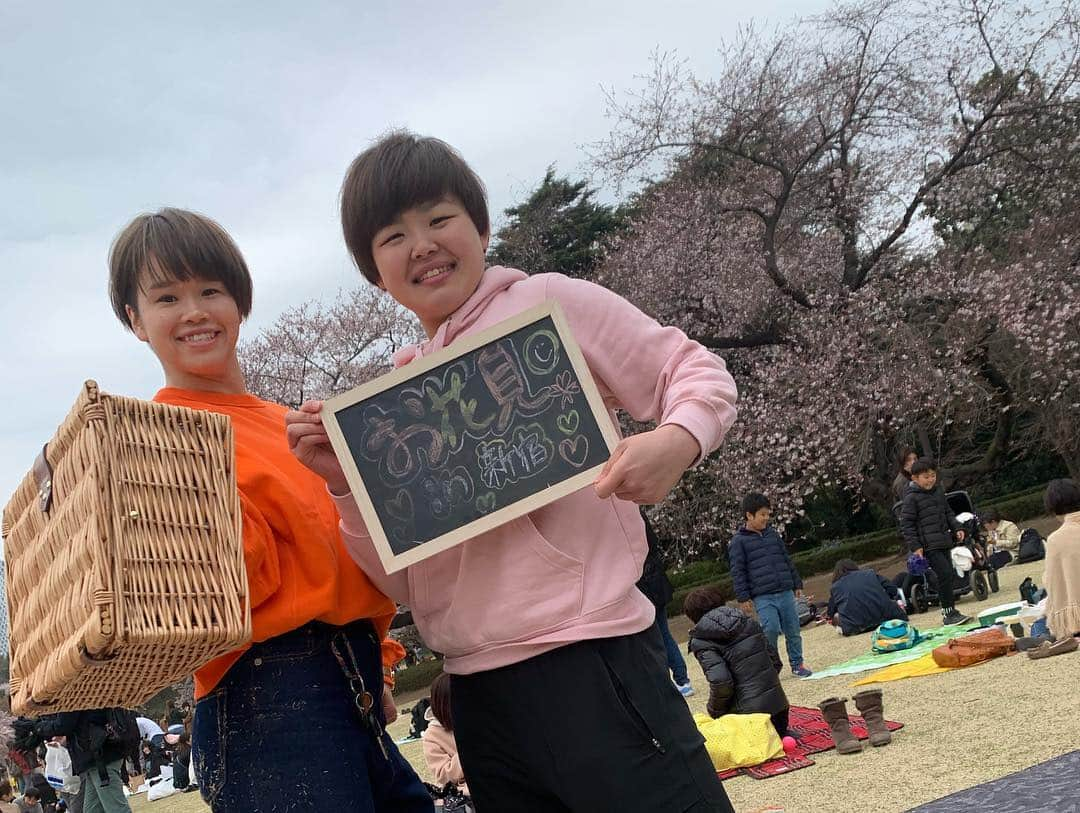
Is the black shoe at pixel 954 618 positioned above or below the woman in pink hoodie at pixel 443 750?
below

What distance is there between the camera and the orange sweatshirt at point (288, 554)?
1.94 m

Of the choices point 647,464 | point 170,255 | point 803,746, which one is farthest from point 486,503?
point 803,746

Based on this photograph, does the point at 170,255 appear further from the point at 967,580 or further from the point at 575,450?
the point at 967,580

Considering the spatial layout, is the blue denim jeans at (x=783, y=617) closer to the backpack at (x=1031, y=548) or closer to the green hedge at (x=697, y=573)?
the backpack at (x=1031, y=548)

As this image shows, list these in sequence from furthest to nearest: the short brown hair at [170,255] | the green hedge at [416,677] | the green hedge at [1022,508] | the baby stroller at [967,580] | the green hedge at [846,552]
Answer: the green hedge at [416,677] < the green hedge at [846,552] < the green hedge at [1022,508] < the baby stroller at [967,580] < the short brown hair at [170,255]

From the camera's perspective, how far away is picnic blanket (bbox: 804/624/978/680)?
28.7 feet

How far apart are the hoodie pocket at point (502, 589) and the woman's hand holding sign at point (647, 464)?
19 cm

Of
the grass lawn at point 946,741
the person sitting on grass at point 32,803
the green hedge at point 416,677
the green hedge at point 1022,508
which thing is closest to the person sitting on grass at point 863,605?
the grass lawn at point 946,741

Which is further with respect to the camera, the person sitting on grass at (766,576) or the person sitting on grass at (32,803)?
the person sitting on grass at (32,803)

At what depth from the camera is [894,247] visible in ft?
58.9

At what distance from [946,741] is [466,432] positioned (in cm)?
463

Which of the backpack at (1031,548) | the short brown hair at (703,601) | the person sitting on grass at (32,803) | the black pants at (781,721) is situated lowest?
the backpack at (1031,548)

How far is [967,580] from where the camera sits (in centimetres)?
1171

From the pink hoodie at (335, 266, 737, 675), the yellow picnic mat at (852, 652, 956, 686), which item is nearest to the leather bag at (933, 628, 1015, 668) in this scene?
the yellow picnic mat at (852, 652, 956, 686)
